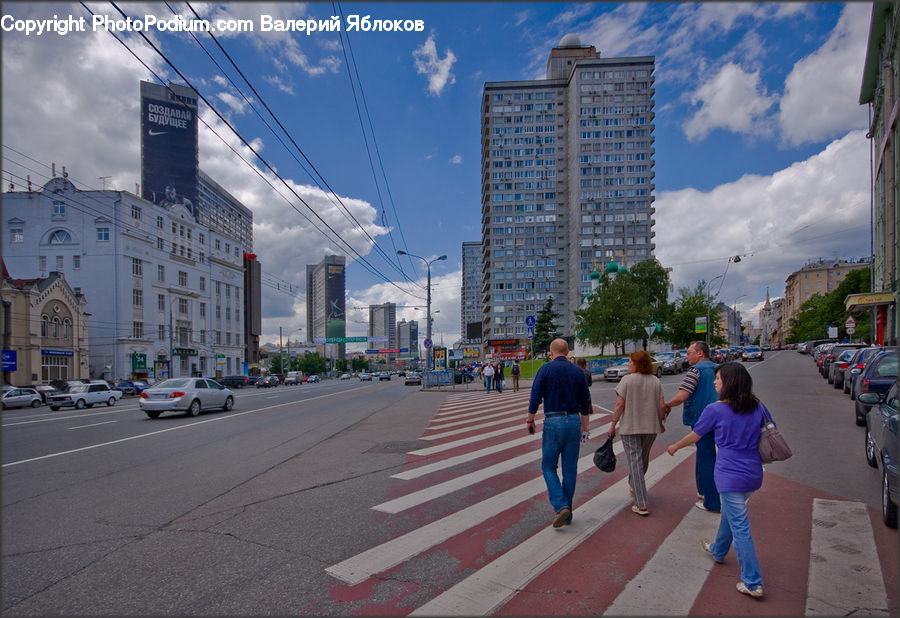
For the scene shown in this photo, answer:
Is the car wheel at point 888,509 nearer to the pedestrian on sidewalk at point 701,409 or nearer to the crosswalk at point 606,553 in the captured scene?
the crosswalk at point 606,553

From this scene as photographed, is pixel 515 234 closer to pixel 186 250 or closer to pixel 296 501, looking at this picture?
pixel 186 250

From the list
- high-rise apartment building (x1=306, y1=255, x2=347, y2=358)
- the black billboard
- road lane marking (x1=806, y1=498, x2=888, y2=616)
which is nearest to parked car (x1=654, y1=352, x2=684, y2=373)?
road lane marking (x1=806, y1=498, x2=888, y2=616)

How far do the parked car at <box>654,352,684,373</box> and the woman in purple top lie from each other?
3122cm

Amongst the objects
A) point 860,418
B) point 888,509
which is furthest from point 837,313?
point 888,509

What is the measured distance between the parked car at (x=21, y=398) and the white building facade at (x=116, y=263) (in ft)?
60.3

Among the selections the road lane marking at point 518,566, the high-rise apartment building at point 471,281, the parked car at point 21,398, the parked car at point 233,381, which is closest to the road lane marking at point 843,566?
the road lane marking at point 518,566

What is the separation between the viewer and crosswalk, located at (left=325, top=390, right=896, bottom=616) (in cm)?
370

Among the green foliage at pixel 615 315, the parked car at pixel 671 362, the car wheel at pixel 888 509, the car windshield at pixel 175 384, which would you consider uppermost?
the green foliage at pixel 615 315

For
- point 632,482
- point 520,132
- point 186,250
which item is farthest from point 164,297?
point 520,132

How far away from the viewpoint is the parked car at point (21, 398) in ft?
93.1

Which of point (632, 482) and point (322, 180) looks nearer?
point (632, 482)

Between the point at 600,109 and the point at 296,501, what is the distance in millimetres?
103680

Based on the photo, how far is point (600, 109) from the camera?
96.0 m

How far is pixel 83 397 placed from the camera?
27.6m
